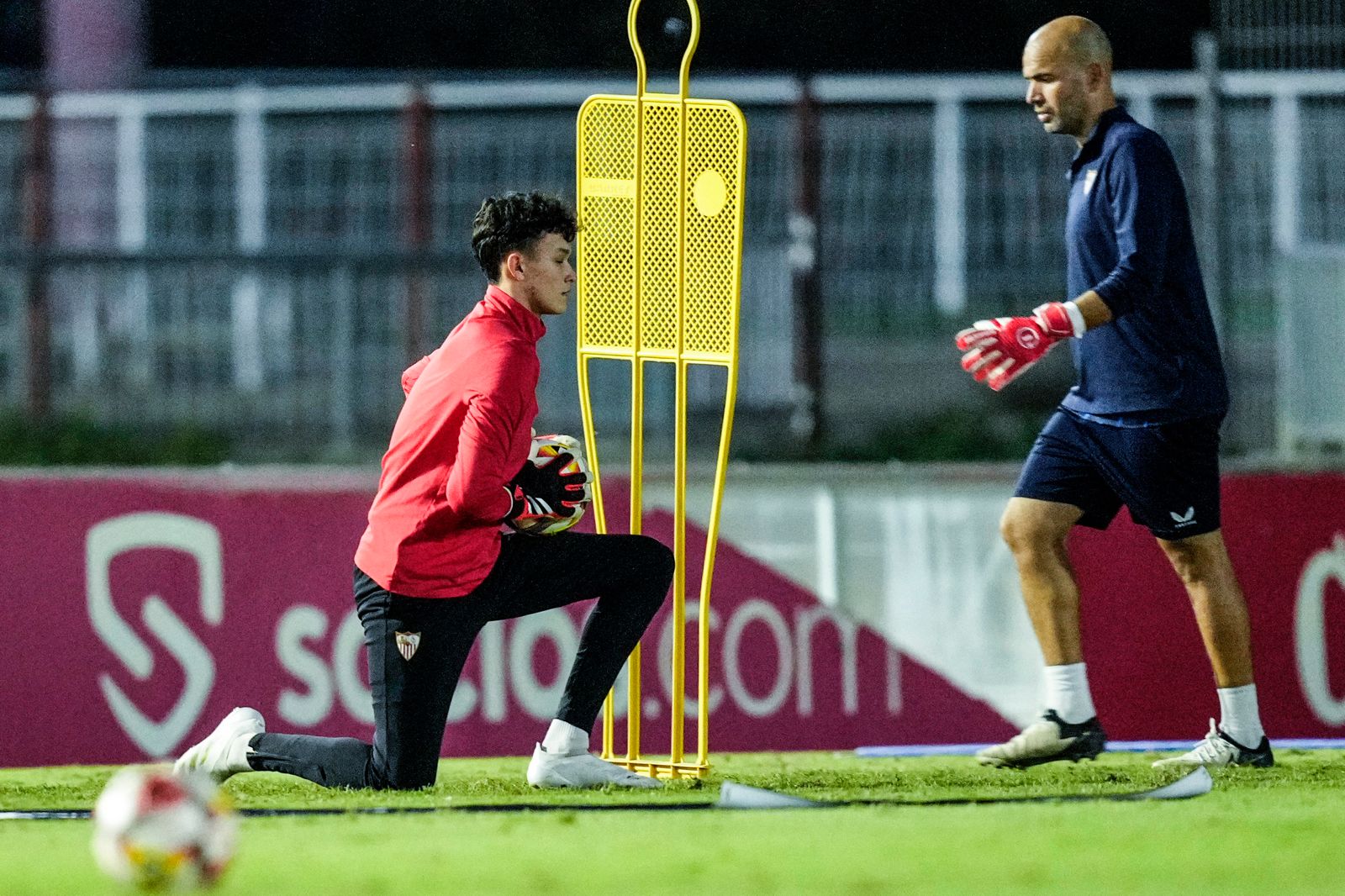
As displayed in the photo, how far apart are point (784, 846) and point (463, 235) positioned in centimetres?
544

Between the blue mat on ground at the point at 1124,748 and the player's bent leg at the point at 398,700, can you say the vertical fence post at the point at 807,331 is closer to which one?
the blue mat on ground at the point at 1124,748

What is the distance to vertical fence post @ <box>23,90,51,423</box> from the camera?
9438mm

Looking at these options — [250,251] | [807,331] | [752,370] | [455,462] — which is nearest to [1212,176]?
[807,331]

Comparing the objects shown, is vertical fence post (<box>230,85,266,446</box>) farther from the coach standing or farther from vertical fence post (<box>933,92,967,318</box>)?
the coach standing

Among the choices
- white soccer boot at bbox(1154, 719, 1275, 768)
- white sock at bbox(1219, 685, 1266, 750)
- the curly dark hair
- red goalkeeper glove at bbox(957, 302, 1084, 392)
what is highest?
the curly dark hair

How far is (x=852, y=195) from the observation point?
9.30 meters

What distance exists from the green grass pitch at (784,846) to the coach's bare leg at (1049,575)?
407 millimetres

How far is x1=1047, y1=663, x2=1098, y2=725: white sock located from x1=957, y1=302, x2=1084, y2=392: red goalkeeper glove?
32.9 inches

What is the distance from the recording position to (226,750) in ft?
17.6

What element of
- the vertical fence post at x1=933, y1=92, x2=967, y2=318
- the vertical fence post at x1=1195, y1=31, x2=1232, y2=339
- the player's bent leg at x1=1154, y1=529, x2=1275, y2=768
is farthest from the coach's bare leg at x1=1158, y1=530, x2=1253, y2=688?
the vertical fence post at x1=933, y1=92, x2=967, y2=318

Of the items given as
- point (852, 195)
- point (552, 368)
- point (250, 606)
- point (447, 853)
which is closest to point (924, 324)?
point (852, 195)

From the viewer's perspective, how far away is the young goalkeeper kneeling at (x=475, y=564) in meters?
5.19

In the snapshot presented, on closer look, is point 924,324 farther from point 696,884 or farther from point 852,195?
point 696,884

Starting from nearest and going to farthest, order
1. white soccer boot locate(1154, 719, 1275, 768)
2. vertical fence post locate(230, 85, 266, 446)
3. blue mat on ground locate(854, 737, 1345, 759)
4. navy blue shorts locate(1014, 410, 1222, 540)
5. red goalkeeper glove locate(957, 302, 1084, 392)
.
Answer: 1. red goalkeeper glove locate(957, 302, 1084, 392)
2. navy blue shorts locate(1014, 410, 1222, 540)
3. white soccer boot locate(1154, 719, 1275, 768)
4. blue mat on ground locate(854, 737, 1345, 759)
5. vertical fence post locate(230, 85, 266, 446)
